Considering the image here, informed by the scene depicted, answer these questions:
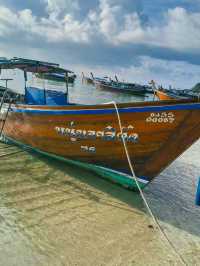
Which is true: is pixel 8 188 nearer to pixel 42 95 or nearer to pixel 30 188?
pixel 30 188

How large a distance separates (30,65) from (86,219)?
19.4ft

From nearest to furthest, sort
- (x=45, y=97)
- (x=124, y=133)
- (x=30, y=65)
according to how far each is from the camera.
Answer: (x=124, y=133)
(x=45, y=97)
(x=30, y=65)

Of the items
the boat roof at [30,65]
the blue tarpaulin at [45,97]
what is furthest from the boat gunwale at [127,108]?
the boat roof at [30,65]

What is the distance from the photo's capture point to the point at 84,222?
5.26 m

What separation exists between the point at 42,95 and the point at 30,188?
376 centimetres

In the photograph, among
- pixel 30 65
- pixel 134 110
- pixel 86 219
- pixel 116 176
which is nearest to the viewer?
pixel 86 219

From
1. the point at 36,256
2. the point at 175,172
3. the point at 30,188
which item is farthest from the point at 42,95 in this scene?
the point at 36,256

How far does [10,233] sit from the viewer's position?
4.70 meters

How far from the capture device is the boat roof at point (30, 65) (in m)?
9.26

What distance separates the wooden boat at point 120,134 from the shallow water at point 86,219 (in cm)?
54

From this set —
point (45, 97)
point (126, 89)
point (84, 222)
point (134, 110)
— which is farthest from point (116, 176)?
point (126, 89)

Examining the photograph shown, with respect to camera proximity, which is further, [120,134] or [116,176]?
[116,176]

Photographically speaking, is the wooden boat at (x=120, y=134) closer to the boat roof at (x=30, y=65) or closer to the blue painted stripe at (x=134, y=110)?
the blue painted stripe at (x=134, y=110)

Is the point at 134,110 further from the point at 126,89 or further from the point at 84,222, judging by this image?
the point at 126,89
